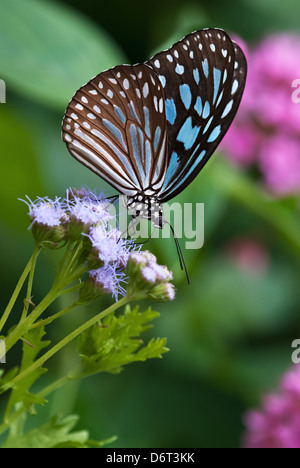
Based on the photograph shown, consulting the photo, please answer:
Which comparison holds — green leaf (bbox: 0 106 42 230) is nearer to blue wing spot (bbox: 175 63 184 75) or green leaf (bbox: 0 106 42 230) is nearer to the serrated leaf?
blue wing spot (bbox: 175 63 184 75)

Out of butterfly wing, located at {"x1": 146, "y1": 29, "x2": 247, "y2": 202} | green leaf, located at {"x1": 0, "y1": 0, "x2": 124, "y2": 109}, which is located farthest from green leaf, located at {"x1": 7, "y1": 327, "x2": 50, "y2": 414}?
green leaf, located at {"x1": 0, "y1": 0, "x2": 124, "y2": 109}

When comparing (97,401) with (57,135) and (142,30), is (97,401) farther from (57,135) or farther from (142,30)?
(142,30)

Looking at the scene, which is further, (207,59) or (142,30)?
(142,30)

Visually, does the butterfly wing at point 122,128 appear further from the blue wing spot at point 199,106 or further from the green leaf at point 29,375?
the green leaf at point 29,375

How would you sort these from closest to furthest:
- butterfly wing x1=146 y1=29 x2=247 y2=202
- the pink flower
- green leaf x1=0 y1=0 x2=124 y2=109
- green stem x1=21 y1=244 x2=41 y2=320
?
1. green stem x1=21 y1=244 x2=41 y2=320
2. butterfly wing x1=146 y1=29 x2=247 y2=202
3. green leaf x1=0 y1=0 x2=124 y2=109
4. the pink flower

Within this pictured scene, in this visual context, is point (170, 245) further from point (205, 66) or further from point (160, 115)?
point (205, 66)

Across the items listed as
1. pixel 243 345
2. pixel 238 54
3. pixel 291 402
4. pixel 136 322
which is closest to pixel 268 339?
pixel 243 345

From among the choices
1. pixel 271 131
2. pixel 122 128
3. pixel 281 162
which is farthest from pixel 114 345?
pixel 271 131
